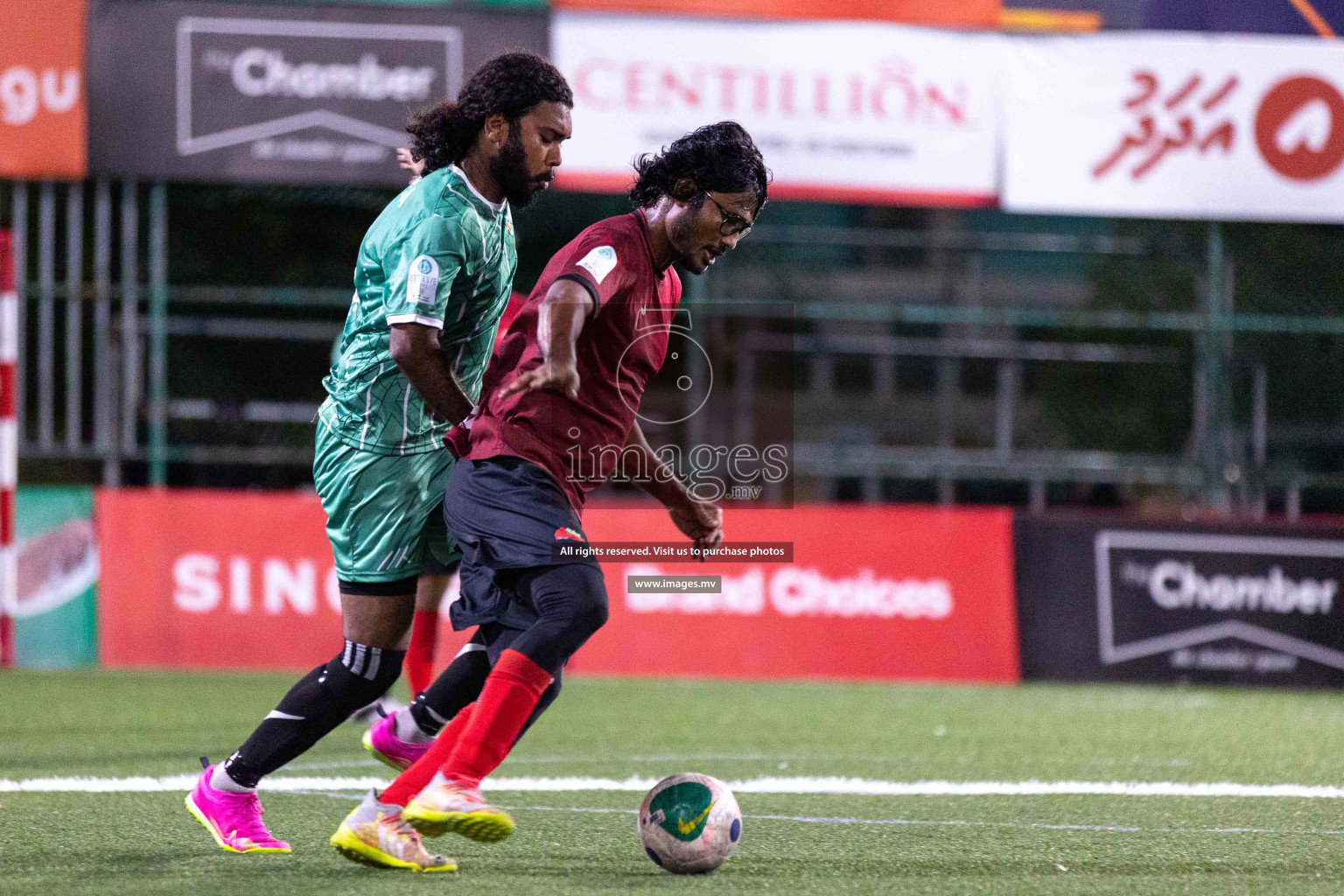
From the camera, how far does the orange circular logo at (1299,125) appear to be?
1222 cm

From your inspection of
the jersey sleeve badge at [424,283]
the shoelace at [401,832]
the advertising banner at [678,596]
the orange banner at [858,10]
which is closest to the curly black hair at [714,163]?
the jersey sleeve badge at [424,283]

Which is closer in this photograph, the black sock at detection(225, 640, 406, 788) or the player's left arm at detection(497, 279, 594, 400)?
the player's left arm at detection(497, 279, 594, 400)

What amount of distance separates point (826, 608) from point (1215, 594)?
103 inches

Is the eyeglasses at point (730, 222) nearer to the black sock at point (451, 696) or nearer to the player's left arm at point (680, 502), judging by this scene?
the player's left arm at point (680, 502)

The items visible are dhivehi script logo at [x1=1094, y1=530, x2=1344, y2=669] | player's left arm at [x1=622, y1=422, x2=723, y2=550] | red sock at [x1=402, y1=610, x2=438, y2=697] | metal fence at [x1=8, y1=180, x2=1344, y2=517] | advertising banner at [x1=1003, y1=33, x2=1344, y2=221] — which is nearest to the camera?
player's left arm at [x1=622, y1=422, x2=723, y2=550]

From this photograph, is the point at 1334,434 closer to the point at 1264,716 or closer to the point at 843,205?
the point at 1264,716

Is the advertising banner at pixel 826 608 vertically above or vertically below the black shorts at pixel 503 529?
below

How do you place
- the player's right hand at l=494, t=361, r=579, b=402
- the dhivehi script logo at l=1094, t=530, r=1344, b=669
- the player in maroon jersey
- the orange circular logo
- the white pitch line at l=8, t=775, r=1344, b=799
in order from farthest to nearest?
the orange circular logo
the dhivehi script logo at l=1094, t=530, r=1344, b=669
the white pitch line at l=8, t=775, r=1344, b=799
the player in maroon jersey
the player's right hand at l=494, t=361, r=579, b=402

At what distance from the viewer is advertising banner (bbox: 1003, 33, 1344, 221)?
39.5 ft

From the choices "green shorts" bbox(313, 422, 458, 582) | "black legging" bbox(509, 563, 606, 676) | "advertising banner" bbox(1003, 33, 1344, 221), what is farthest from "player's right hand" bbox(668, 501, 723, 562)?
"advertising banner" bbox(1003, 33, 1344, 221)

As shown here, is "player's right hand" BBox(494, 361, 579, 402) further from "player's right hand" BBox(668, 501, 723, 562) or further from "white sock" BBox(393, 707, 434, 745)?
"white sock" BBox(393, 707, 434, 745)

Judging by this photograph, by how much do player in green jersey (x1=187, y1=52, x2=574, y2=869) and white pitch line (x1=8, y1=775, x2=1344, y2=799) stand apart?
1.32 m

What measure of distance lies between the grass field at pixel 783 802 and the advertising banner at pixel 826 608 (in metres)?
1.21

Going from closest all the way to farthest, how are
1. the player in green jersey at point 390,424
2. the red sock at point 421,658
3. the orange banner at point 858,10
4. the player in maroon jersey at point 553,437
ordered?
the player in maroon jersey at point 553,437
the player in green jersey at point 390,424
the red sock at point 421,658
the orange banner at point 858,10
